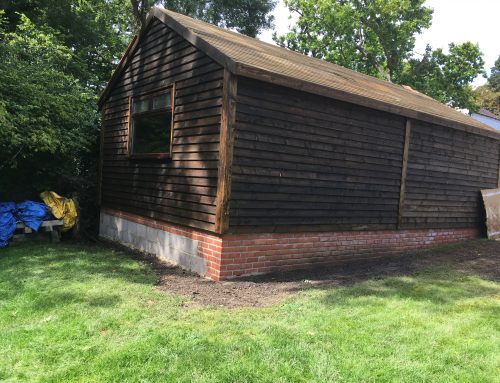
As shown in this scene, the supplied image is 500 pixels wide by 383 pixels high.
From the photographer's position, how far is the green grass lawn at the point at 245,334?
330cm

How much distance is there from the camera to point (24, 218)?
8.83 metres

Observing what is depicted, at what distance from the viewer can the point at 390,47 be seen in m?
28.3

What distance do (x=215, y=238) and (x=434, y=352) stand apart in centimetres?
346

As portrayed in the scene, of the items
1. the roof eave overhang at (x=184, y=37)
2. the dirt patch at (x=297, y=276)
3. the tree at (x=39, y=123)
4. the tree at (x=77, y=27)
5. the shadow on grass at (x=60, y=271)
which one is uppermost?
the tree at (x=77, y=27)

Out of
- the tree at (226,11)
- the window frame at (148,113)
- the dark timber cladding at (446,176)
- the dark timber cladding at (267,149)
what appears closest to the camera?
the dark timber cladding at (267,149)

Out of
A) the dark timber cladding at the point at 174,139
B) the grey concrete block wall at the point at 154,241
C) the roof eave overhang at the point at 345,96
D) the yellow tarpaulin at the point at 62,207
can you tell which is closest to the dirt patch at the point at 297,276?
the grey concrete block wall at the point at 154,241

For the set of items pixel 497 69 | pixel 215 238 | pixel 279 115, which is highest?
pixel 497 69

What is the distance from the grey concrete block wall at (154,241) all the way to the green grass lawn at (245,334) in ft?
3.23

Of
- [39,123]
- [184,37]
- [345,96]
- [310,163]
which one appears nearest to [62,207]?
[39,123]

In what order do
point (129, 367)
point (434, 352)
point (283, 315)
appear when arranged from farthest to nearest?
point (283, 315) → point (434, 352) → point (129, 367)

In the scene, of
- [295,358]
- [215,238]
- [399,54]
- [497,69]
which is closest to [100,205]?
[215,238]

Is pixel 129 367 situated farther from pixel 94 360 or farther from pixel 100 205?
pixel 100 205

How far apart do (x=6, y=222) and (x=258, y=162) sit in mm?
5556

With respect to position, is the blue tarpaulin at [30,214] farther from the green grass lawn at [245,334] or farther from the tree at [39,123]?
the green grass lawn at [245,334]
